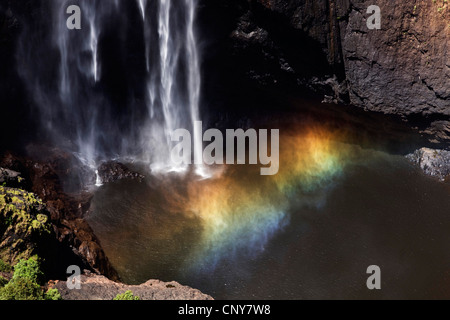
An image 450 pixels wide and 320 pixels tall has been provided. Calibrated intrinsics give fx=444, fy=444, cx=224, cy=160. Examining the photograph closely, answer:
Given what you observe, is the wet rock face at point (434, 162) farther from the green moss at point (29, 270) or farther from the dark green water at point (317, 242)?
the green moss at point (29, 270)

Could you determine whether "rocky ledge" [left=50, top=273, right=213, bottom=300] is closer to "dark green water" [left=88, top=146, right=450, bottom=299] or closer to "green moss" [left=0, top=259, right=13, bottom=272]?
"green moss" [left=0, top=259, right=13, bottom=272]

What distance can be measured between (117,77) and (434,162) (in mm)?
14841

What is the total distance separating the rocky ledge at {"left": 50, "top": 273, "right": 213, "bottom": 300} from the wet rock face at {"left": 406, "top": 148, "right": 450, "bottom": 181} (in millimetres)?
12016

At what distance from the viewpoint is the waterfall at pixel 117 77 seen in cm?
1939

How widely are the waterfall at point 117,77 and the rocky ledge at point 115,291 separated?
339 inches

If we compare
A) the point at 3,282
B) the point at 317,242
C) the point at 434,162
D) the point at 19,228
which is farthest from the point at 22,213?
the point at 434,162

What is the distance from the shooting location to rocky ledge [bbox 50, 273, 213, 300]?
1118cm

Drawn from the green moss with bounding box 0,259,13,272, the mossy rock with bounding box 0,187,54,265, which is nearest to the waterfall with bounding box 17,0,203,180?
the mossy rock with bounding box 0,187,54,265

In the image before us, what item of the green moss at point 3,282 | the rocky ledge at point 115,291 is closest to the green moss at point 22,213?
the green moss at point 3,282

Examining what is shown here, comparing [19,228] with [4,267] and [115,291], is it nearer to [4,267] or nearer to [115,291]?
[4,267]

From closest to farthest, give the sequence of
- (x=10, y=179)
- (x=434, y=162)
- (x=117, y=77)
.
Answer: (x=10, y=179), (x=434, y=162), (x=117, y=77)

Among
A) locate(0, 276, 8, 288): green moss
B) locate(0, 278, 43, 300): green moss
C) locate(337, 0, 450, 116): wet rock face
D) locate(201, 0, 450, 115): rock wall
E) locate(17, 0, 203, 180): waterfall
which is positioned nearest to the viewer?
locate(0, 278, 43, 300): green moss

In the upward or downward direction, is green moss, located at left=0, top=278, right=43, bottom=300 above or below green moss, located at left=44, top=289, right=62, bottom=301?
above

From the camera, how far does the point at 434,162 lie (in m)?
19.2
